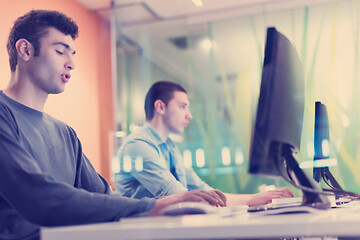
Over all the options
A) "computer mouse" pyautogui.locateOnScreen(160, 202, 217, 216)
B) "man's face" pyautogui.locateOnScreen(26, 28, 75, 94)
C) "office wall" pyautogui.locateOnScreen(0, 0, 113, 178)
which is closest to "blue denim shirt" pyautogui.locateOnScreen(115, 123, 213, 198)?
"man's face" pyautogui.locateOnScreen(26, 28, 75, 94)

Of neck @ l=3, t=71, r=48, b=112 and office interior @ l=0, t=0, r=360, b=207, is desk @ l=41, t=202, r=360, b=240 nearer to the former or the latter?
neck @ l=3, t=71, r=48, b=112

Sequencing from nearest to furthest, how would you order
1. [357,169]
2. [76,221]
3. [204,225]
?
[204,225] < [76,221] < [357,169]

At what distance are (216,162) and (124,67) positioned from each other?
55.8 inches

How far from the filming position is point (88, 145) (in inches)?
153

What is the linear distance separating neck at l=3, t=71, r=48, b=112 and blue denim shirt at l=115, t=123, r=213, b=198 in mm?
687

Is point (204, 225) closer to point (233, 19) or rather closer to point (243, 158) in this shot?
point (243, 158)

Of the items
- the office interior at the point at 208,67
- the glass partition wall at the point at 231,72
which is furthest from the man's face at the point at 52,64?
the glass partition wall at the point at 231,72

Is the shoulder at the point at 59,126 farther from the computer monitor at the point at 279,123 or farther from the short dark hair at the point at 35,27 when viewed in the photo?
the computer monitor at the point at 279,123

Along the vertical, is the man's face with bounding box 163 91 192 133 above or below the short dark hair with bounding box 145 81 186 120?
below

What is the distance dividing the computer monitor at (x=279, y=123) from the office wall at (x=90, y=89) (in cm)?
264

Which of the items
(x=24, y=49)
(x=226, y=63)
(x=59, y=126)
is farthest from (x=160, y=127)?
(x=226, y=63)

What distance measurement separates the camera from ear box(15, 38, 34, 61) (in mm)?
1397

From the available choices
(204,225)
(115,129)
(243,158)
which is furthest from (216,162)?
(204,225)

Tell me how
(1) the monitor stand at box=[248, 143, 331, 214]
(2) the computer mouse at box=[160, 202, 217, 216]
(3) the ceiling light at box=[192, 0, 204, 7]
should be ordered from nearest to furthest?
(2) the computer mouse at box=[160, 202, 217, 216] < (1) the monitor stand at box=[248, 143, 331, 214] < (3) the ceiling light at box=[192, 0, 204, 7]
